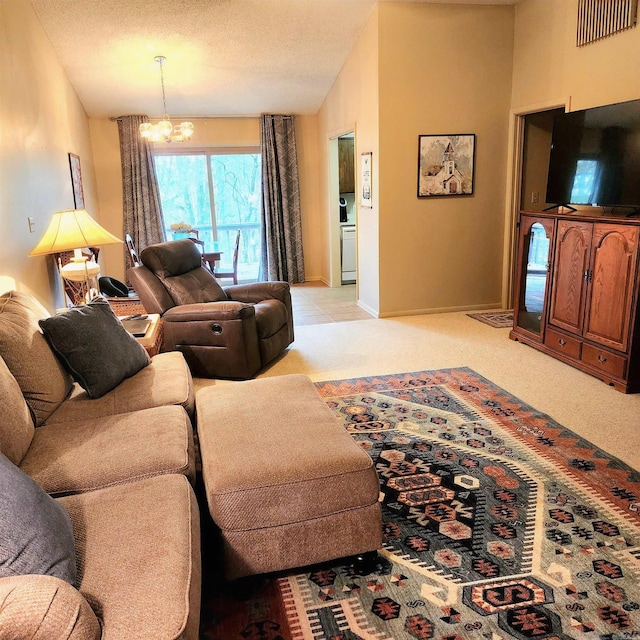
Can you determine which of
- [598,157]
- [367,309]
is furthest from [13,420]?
[367,309]

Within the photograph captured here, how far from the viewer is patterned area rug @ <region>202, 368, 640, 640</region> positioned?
1.67 m

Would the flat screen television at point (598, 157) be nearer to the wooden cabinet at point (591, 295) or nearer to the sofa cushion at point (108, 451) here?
the wooden cabinet at point (591, 295)

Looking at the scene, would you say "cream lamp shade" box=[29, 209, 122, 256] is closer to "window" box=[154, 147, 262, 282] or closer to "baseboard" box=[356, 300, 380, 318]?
"baseboard" box=[356, 300, 380, 318]

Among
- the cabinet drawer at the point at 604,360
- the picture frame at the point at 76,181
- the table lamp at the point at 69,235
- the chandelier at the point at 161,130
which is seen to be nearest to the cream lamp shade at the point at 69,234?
the table lamp at the point at 69,235

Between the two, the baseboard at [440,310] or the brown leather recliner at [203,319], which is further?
the baseboard at [440,310]

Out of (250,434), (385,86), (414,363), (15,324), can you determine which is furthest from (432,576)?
(385,86)

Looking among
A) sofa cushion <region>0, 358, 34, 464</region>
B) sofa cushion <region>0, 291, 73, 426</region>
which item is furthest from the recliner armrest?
sofa cushion <region>0, 358, 34, 464</region>

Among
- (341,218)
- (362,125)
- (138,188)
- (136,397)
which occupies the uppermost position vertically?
(362,125)

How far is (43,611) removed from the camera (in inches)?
41.6

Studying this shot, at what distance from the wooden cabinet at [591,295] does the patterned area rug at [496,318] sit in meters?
0.71

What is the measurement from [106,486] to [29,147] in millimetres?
3300

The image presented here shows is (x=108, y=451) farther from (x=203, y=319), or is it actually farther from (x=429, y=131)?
(x=429, y=131)

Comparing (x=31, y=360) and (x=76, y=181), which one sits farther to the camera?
(x=76, y=181)

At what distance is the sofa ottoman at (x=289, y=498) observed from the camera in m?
1.72
